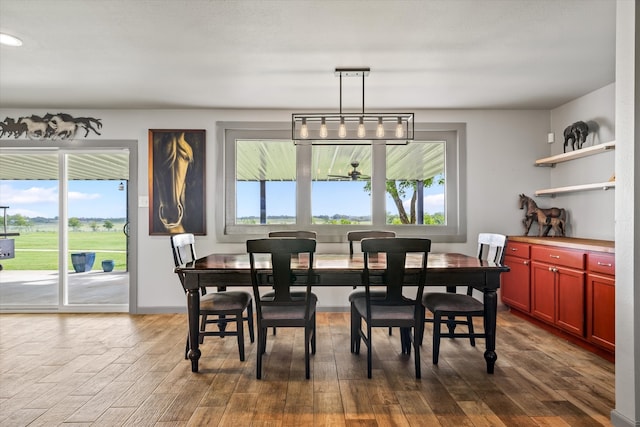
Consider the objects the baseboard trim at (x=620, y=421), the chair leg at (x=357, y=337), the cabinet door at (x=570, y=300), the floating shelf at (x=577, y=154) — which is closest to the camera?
the baseboard trim at (x=620, y=421)

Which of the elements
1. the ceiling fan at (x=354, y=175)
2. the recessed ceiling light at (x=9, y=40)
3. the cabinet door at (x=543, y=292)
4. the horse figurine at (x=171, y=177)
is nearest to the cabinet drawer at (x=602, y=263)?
the cabinet door at (x=543, y=292)

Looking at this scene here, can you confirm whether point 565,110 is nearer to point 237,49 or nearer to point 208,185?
point 237,49

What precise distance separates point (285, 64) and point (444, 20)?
131 centimetres

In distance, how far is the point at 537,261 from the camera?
3758mm

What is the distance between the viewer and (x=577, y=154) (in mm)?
3850

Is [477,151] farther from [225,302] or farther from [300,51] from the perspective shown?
[225,302]

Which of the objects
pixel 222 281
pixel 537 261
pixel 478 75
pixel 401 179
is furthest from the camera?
pixel 401 179

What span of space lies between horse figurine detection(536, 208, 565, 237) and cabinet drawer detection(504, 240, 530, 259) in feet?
1.44

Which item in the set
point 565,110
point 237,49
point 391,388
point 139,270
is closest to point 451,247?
point 565,110

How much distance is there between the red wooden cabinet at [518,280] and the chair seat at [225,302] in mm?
2676

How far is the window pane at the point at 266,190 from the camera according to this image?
15.3 ft

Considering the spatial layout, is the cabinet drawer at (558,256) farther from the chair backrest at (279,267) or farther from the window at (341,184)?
the chair backrest at (279,267)

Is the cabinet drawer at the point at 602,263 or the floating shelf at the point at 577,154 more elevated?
the floating shelf at the point at 577,154

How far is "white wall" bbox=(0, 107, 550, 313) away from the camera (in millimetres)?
4512
